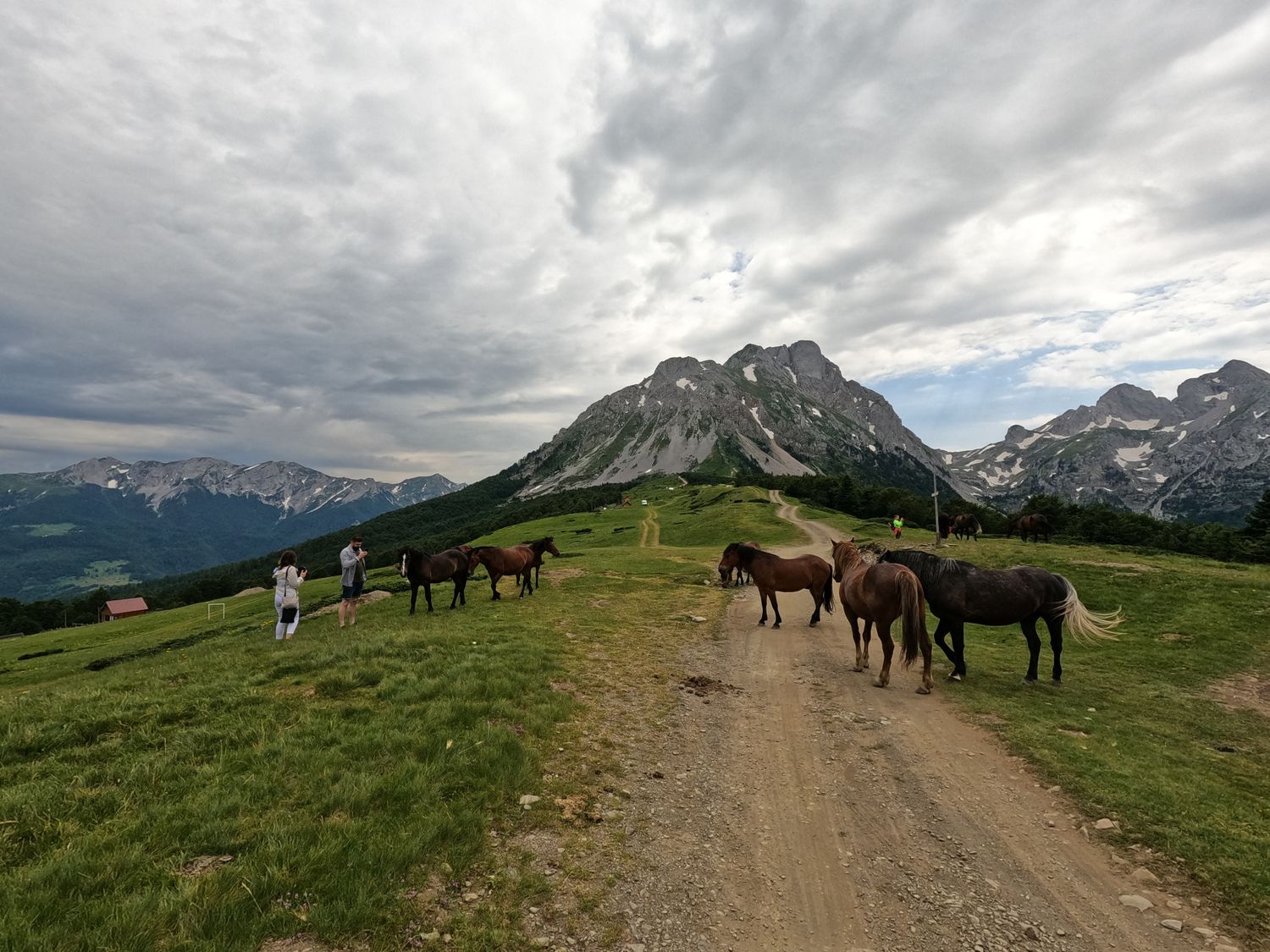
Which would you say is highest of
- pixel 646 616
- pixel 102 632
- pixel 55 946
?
pixel 55 946

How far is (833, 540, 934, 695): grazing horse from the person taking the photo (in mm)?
13531

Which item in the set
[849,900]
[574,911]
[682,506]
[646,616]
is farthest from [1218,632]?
[682,506]

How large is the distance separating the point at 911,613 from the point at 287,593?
19783 mm

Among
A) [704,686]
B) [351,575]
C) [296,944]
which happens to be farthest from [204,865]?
[351,575]

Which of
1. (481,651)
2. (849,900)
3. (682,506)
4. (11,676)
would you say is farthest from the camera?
(682,506)

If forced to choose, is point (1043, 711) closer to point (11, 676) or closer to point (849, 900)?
point (849, 900)

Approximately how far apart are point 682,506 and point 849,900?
312ft

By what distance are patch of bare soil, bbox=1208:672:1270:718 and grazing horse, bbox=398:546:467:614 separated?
24.4 m

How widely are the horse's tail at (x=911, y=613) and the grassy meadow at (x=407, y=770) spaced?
133 cm

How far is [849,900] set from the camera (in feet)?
20.8

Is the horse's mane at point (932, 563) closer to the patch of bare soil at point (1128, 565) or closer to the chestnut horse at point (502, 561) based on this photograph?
the chestnut horse at point (502, 561)

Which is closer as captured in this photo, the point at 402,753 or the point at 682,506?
the point at 402,753

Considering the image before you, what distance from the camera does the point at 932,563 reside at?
14969mm

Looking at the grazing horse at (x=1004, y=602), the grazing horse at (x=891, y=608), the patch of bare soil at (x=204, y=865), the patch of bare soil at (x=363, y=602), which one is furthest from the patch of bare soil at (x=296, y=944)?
the patch of bare soil at (x=363, y=602)
